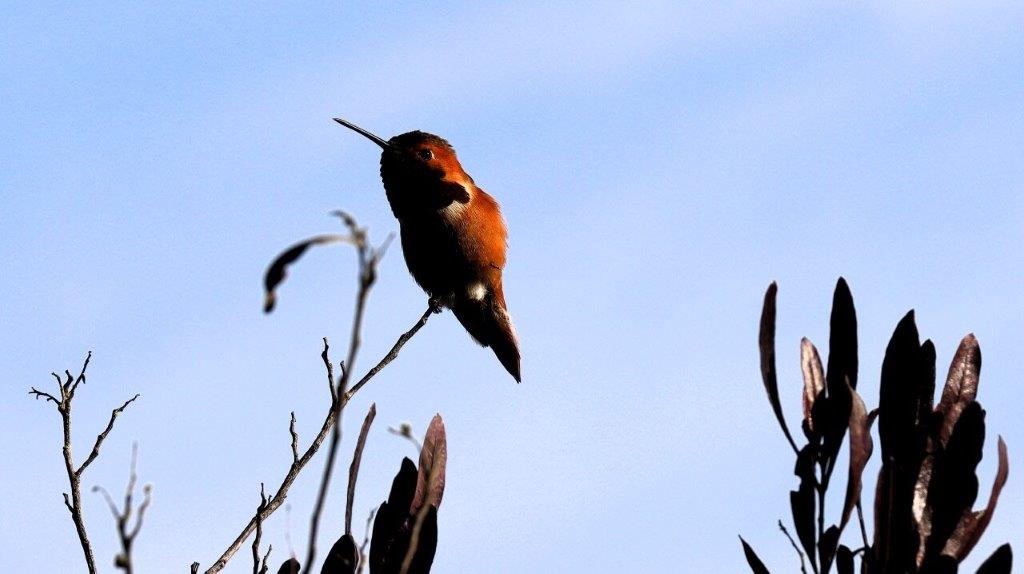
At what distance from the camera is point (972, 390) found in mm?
2170

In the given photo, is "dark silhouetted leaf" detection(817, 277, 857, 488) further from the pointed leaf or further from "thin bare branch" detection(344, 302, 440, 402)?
"thin bare branch" detection(344, 302, 440, 402)

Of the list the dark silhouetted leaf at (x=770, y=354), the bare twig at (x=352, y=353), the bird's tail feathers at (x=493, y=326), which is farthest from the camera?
the bird's tail feathers at (x=493, y=326)

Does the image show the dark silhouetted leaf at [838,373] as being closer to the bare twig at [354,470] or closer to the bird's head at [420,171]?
the bare twig at [354,470]

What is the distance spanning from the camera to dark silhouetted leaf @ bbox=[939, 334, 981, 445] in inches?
83.3

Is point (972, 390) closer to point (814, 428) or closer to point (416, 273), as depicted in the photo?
point (814, 428)

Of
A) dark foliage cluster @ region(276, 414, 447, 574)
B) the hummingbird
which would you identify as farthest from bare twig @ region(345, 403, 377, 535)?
the hummingbird

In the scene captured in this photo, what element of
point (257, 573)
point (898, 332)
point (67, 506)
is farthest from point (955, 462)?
point (67, 506)

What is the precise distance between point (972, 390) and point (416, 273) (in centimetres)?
550

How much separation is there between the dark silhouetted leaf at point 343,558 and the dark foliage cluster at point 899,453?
27.7 inches

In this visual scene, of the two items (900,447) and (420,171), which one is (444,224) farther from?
(900,447)

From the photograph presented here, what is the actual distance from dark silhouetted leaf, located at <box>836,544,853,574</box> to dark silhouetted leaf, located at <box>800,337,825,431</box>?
8.3 inches

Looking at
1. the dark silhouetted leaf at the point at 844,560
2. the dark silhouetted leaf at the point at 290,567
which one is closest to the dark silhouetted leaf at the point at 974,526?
the dark silhouetted leaf at the point at 844,560

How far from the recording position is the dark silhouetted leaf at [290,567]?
2330 mm

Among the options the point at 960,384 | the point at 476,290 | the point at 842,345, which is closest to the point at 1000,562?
the point at 960,384
